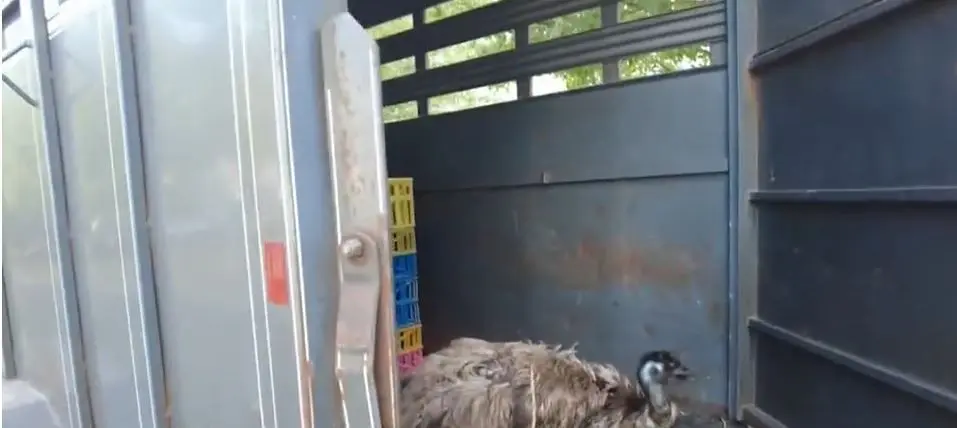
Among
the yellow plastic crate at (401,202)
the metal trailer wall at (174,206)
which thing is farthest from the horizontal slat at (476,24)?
the metal trailer wall at (174,206)

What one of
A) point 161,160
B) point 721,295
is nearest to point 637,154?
point 721,295

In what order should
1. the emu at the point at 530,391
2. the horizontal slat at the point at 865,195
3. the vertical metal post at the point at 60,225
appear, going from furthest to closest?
1. the emu at the point at 530,391
2. the vertical metal post at the point at 60,225
3. the horizontal slat at the point at 865,195

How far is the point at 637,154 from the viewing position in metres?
2.60

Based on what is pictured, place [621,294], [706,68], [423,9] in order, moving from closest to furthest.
Result: [706,68], [621,294], [423,9]

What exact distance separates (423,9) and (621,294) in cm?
150

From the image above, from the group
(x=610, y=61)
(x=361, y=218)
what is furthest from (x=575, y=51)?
(x=361, y=218)

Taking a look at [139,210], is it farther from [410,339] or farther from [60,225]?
[410,339]

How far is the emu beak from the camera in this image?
8.22 ft

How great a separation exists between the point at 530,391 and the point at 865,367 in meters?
0.93

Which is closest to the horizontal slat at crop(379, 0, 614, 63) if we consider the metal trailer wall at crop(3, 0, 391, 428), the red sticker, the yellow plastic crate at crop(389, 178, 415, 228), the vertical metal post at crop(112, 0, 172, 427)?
the yellow plastic crate at crop(389, 178, 415, 228)

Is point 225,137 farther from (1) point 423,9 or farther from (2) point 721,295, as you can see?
(1) point 423,9

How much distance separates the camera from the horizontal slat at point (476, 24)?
2.74m

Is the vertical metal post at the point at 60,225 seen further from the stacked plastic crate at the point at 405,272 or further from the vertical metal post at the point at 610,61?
the vertical metal post at the point at 610,61

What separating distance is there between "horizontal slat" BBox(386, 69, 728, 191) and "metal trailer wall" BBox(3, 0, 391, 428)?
1.62m
